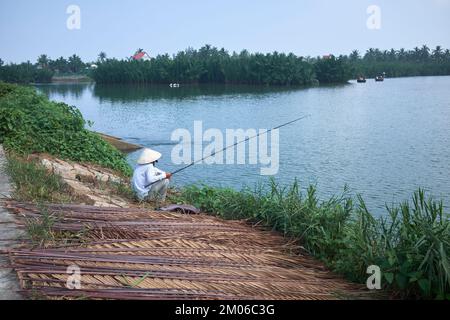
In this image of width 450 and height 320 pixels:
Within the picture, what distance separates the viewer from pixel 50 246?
3.86m

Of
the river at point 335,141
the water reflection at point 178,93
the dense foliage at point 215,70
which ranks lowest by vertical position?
the river at point 335,141

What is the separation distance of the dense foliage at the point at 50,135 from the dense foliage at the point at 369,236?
5546 millimetres

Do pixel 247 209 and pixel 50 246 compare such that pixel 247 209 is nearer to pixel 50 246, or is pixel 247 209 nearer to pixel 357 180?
pixel 50 246

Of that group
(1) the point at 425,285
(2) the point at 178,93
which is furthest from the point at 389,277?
(2) the point at 178,93

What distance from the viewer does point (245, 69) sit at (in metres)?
73.5

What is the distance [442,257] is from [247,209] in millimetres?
2874

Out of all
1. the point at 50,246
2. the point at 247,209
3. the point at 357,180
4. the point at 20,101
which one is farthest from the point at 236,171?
the point at 50,246

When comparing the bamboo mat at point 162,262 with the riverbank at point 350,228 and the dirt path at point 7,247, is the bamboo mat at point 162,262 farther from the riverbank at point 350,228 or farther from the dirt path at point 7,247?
the riverbank at point 350,228

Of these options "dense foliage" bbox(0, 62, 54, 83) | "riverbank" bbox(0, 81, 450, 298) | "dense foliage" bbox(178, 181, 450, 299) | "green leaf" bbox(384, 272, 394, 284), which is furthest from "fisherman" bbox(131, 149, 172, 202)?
"dense foliage" bbox(0, 62, 54, 83)

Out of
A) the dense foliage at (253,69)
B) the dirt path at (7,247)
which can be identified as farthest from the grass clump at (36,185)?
the dense foliage at (253,69)

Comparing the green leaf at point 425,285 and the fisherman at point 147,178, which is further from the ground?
the fisherman at point 147,178

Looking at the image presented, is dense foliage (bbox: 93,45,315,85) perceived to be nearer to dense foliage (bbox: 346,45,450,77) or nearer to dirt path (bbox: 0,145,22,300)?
dense foliage (bbox: 346,45,450,77)

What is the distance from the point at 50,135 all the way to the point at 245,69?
64.4m

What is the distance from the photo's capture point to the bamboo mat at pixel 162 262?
11.3 ft
